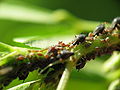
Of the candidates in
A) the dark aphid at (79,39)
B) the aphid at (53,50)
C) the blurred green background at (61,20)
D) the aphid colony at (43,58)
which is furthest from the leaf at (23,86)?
the blurred green background at (61,20)

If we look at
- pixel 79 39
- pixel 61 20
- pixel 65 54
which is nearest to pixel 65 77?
pixel 65 54

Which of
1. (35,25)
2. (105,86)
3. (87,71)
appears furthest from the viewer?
(35,25)

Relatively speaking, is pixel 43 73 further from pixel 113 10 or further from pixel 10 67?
pixel 113 10

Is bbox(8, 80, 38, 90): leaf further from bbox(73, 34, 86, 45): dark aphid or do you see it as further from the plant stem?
bbox(73, 34, 86, 45): dark aphid

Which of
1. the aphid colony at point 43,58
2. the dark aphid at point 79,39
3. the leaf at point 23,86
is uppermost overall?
the dark aphid at point 79,39

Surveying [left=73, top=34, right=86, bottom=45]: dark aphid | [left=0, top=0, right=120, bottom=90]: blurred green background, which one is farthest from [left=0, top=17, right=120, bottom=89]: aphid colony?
[left=0, top=0, right=120, bottom=90]: blurred green background

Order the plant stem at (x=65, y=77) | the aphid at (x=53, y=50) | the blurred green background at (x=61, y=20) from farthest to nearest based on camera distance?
the blurred green background at (x=61, y=20) → the aphid at (x=53, y=50) → the plant stem at (x=65, y=77)

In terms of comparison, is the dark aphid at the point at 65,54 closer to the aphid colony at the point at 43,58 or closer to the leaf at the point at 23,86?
the aphid colony at the point at 43,58

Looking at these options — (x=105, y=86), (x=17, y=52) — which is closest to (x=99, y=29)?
(x=17, y=52)
